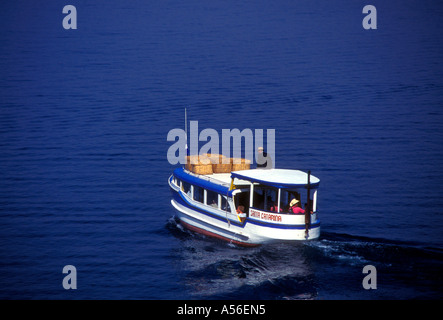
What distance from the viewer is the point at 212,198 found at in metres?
38.1

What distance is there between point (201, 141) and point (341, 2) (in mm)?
84091

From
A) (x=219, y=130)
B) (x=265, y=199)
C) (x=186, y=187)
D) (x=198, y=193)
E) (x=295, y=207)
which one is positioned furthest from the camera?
(x=219, y=130)

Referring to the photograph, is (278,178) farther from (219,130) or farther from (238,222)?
(219,130)

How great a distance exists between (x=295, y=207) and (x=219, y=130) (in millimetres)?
29654

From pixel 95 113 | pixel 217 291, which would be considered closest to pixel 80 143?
pixel 95 113

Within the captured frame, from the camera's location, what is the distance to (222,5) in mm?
135375

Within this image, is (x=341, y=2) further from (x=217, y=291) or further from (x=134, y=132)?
(x=217, y=291)

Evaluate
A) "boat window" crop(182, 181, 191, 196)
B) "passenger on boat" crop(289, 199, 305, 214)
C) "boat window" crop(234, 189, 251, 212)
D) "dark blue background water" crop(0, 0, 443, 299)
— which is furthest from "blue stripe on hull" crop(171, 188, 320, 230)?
"dark blue background water" crop(0, 0, 443, 299)

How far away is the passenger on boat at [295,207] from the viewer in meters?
33.9

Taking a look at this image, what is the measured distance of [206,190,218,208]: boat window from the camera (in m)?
37.8

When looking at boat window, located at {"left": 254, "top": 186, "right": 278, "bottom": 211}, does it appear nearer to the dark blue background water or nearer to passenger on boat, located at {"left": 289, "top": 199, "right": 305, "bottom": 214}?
passenger on boat, located at {"left": 289, "top": 199, "right": 305, "bottom": 214}

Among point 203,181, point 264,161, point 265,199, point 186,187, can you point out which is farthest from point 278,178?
point 186,187

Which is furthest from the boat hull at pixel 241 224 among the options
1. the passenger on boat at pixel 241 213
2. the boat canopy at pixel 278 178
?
the boat canopy at pixel 278 178

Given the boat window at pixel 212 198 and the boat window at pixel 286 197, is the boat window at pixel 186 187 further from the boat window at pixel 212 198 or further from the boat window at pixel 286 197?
the boat window at pixel 286 197
